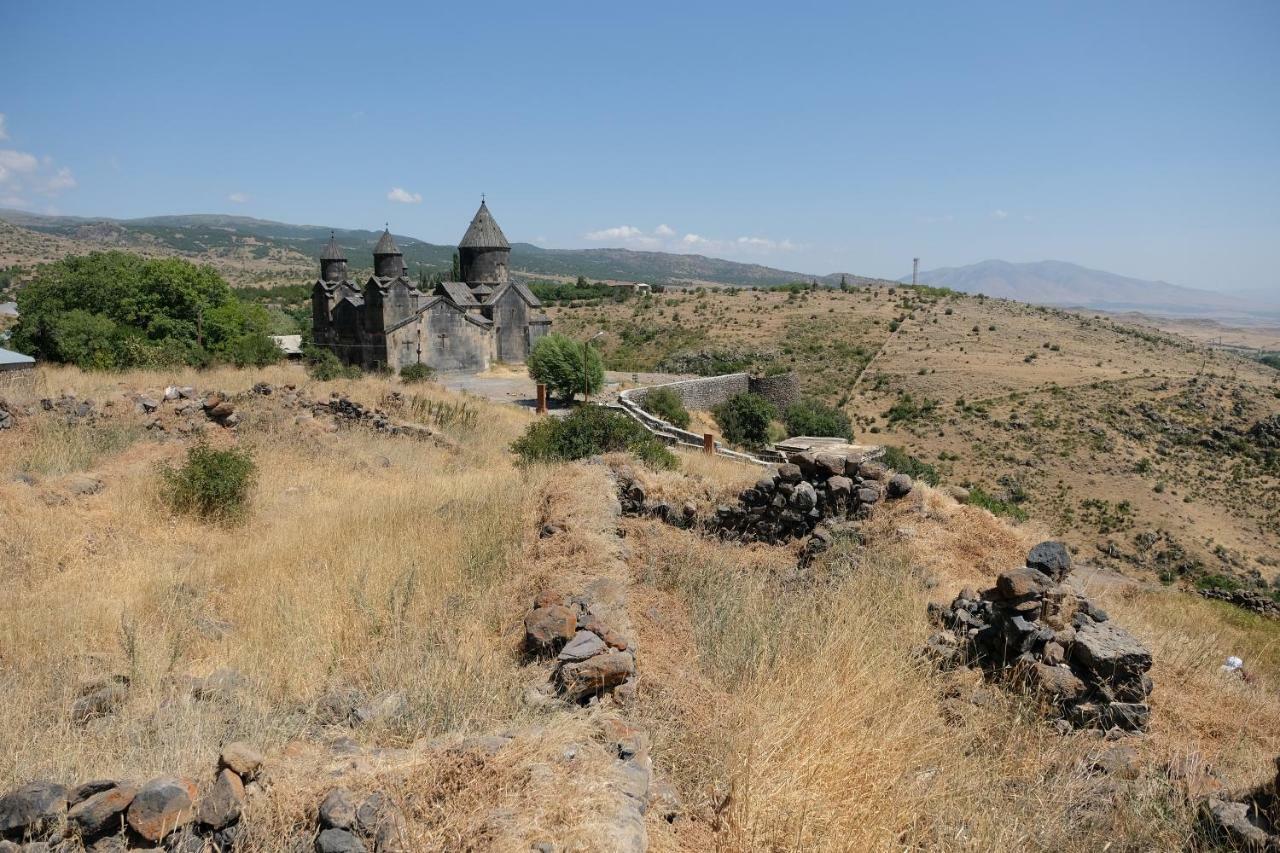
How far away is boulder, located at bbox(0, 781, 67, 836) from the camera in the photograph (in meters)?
2.37

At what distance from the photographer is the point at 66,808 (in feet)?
7.97

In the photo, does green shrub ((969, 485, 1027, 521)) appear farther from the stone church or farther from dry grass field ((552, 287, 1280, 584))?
the stone church

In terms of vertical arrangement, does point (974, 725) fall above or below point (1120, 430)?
above

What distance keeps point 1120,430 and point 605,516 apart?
34.2 meters

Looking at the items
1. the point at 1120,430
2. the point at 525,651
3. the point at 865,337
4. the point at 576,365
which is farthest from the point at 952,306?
the point at 525,651

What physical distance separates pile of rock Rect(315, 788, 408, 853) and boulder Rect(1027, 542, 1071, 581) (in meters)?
4.78

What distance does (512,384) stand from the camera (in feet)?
101

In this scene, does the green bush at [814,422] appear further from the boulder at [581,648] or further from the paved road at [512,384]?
the boulder at [581,648]

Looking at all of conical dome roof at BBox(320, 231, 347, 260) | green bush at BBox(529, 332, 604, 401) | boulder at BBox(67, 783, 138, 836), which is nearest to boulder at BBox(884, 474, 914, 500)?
boulder at BBox(67, 783, 138, 836)

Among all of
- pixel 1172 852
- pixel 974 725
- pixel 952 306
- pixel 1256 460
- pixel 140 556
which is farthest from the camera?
pixel 952 306

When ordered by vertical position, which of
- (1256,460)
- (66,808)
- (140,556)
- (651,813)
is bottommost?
(1256,460)

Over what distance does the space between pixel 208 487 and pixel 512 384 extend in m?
22.4

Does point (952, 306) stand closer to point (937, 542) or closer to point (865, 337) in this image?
point (865, 337)

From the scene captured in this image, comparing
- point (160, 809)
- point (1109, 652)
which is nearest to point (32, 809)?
point (160, 809)
